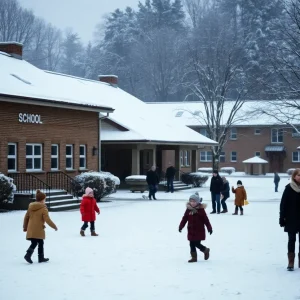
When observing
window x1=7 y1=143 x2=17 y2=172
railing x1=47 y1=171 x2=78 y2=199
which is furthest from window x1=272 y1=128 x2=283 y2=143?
window x1=7 y1=143 x2=17 y2=172

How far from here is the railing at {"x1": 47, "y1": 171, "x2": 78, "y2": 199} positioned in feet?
96.7

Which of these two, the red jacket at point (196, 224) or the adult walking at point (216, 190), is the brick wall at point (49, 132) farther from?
the red jacket at point (196, 224)

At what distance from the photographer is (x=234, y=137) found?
71.6 m

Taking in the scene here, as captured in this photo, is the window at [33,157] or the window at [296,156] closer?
the window at [33,157]

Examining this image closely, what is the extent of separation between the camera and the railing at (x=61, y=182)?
29.5 m

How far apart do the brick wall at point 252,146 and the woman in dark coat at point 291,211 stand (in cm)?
5885

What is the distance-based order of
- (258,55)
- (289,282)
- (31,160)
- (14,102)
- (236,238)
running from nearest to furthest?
(289,282) < (236,238) < (14,102) < (31,160) < (258,55)

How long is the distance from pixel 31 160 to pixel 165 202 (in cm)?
661

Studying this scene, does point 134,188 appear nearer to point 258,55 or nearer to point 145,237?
point 145,237

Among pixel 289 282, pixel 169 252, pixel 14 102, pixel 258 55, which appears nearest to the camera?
pixel 289 282

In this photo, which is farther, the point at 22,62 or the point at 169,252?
the point at 22,62

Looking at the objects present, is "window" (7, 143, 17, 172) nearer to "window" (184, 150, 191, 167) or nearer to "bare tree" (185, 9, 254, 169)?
"window" (184, 150, 191, 167)

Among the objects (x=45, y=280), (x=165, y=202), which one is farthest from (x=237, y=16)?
(x=45, y=280)

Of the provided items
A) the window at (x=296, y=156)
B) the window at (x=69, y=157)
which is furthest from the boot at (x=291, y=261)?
the window at (x=296, y=156)
